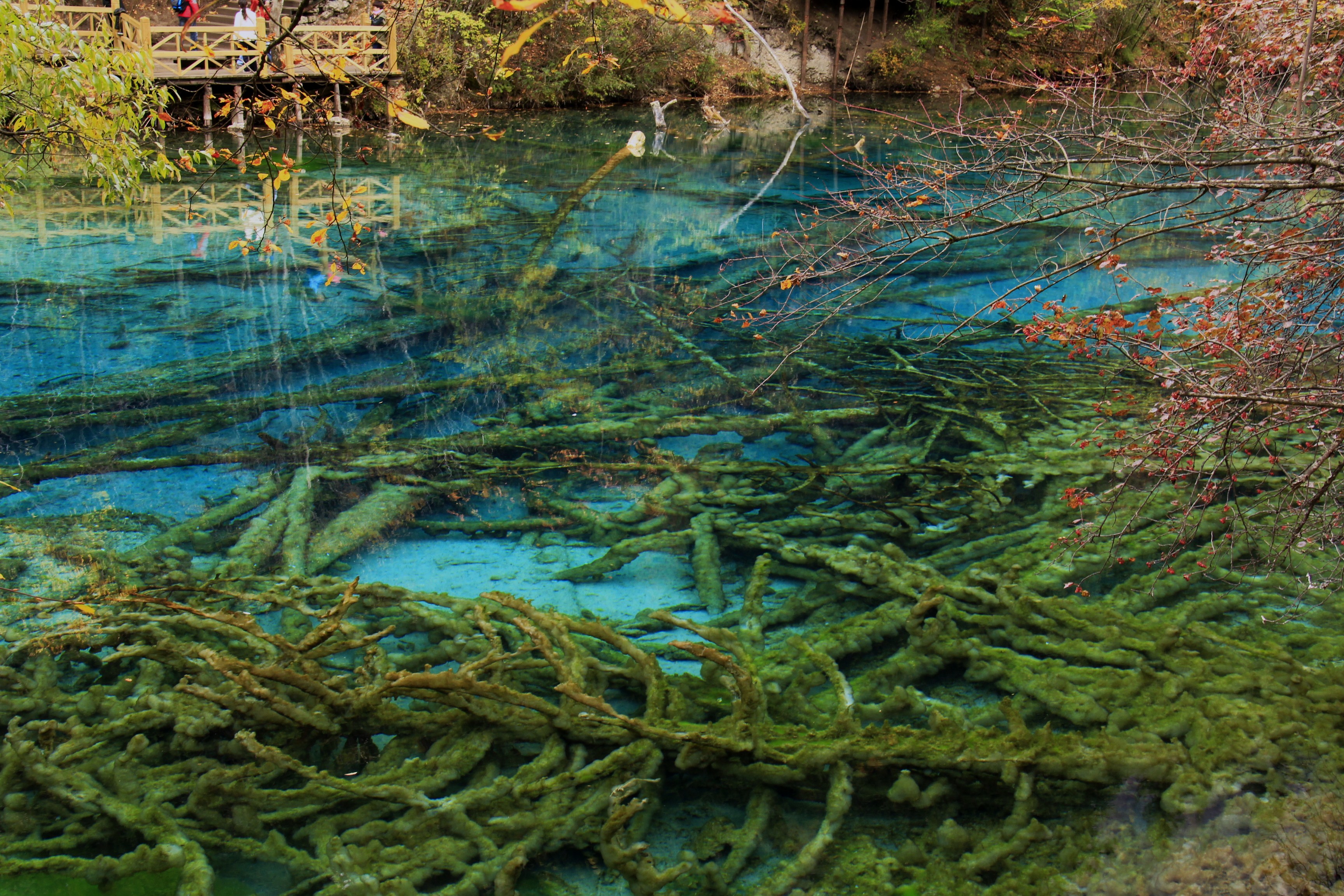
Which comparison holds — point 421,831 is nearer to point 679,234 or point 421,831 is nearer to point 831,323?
point 831,323

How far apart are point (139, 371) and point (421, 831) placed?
5138 mm

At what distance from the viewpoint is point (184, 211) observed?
1078 cm

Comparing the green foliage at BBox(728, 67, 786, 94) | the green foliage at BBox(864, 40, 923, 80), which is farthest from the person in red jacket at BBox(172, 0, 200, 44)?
the green foliage at BBox(864, 40, 923, 80)

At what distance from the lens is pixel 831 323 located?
8.09 m

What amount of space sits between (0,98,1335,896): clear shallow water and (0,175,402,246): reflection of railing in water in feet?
0.33

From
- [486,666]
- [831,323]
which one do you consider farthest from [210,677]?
[831,323]

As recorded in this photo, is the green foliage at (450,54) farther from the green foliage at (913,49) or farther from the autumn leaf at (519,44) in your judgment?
the green foliage at (913,49)

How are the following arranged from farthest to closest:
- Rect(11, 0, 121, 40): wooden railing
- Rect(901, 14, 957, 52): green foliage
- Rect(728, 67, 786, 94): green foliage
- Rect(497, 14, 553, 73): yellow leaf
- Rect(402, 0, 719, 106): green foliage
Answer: Rect(901, 14, 957, 52): green foliage, Rect(728, 67, 786, 94): green foliage, Rect(402, 0, 719, 106): green foliage, Rect(497, 14, 553, 73): yellow leaf, Rect(11, 0, 121, 40): wooden railing

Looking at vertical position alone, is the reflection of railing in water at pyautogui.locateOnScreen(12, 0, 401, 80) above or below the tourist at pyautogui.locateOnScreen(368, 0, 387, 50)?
below

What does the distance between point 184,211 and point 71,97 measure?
5594mm

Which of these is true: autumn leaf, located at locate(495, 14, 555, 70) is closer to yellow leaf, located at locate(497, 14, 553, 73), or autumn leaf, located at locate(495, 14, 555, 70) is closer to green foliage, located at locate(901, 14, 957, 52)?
yellow leaf, located at locate(497, 14, 553, 73)

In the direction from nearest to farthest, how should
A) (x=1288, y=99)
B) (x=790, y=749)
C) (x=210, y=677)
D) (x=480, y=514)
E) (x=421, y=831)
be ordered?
(x=421, y=831)
(x=790, y=749)
(x=210, y=677)
(x=480, y=514)
(x=1288, y=99)

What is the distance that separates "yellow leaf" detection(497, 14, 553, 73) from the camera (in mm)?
14656

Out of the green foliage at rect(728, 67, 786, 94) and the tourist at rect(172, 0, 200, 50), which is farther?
the green foliage at rect(728, 67, 786, 94)
